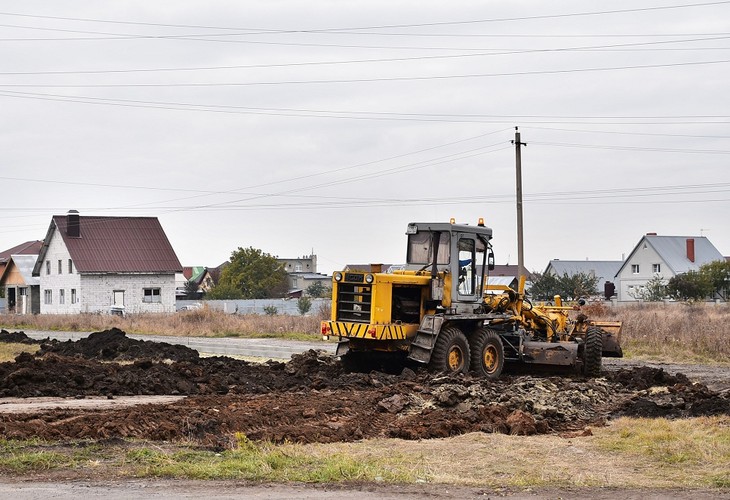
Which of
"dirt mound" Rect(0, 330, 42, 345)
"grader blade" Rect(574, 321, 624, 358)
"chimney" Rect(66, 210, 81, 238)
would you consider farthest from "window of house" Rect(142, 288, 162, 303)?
"grader blade" Rect(574, 321, 624, 358)

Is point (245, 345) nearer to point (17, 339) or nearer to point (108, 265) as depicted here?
point (17, 339)

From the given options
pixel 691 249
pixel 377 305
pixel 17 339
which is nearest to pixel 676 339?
pixel 377 305

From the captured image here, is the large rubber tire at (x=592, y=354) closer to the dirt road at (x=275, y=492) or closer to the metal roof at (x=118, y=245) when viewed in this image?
the dirt road at (x=275, y=492)

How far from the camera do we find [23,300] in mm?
80812

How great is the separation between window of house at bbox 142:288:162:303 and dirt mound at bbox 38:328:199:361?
37.4 metres

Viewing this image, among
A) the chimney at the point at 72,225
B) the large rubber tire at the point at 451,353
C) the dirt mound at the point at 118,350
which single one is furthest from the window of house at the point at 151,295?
the large rubber tire at the point at 451,353

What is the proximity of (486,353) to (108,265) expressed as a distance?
50.7 meters

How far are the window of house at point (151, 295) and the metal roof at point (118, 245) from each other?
51.0 inches

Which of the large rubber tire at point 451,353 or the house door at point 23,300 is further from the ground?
the house door at point 23,300

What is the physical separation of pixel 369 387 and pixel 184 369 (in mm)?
4492

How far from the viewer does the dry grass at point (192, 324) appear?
46.2m

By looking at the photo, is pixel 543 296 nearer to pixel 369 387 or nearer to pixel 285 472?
pixel 369 387

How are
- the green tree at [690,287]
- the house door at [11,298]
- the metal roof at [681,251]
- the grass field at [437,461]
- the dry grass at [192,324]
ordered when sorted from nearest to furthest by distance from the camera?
the grass field at [437,461] < the dry grass at [192,324] < the green tree at [690,287] < the house door at [11,298] < the metal roof at [681,251]

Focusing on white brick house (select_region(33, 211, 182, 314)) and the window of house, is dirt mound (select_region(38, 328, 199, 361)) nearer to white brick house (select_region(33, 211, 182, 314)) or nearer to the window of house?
white brick house (select_region(33, 211, 182, 314))
